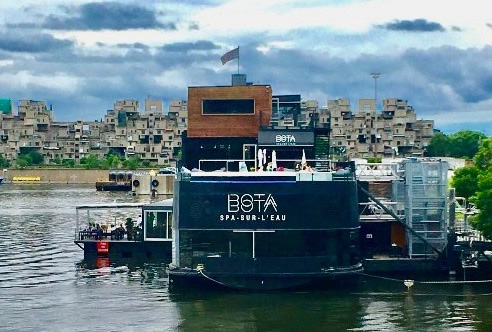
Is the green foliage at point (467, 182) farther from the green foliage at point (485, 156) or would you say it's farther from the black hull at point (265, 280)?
the black hull at point (265, 280)

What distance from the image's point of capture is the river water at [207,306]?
3741cm

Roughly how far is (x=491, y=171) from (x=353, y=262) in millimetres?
11694

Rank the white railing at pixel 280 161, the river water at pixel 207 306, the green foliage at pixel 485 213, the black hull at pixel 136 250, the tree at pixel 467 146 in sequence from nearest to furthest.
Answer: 1. the river water at pixel 207 306
2. the white railing at pixel 280 161
3. the green foliage at pixel 485 213
4. the black hull at pixel 136 250
5. the tree at pixel 467 146

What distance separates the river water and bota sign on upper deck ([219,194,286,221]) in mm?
3049

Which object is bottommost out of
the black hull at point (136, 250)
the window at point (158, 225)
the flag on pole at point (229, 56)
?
the black hull at point (136, 250)

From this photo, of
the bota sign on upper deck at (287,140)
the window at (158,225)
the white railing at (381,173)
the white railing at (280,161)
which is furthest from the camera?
the window at (158,225)

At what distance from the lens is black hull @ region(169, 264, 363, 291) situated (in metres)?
42.1

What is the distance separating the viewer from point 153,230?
55.2 meters

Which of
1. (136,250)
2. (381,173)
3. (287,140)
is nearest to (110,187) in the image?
(136,250)

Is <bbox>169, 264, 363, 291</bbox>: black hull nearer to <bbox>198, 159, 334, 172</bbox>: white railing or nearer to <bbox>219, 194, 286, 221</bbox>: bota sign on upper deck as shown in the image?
<bbox>219, 194, 286, 221</bbox>: bota sign on upper deck

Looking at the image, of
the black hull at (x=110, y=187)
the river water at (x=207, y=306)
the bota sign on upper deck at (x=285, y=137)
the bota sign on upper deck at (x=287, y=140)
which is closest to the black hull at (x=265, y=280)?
the river water at (x=207, y=306)

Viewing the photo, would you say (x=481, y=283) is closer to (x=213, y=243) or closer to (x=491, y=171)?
(x=491, y=171)

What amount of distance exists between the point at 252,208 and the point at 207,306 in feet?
14.5

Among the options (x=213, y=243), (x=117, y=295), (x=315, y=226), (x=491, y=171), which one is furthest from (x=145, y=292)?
(x=491, y=171)
